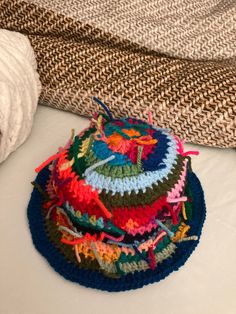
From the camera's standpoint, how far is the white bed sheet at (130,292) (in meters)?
0.56

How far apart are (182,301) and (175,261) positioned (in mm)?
59

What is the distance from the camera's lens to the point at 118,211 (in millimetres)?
534

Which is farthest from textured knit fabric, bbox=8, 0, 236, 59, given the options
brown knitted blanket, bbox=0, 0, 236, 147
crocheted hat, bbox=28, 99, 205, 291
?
crocheted hat, bbox=28, 99, 205, 291

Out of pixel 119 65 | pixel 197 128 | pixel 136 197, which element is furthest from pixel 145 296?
pixel 119 65

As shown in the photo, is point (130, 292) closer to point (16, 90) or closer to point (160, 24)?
point (16, 90)

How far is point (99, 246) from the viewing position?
584 mm

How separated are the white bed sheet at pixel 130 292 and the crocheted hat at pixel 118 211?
17mm

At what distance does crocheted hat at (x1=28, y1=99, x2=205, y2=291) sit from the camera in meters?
0.54

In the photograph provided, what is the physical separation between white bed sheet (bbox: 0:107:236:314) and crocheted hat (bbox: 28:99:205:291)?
0.7 inches

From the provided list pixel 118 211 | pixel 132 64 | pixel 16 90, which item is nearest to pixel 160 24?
pixel 132 64

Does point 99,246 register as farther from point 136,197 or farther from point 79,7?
Answer: point 79,7

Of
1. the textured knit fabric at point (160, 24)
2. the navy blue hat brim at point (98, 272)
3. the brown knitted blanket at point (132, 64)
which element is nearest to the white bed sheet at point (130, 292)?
the navy blue hat brim at point (98, 272)

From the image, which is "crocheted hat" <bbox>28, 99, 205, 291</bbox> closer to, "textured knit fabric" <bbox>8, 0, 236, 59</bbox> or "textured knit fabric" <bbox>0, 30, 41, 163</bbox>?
"textured knit fabric" <bbox>0, 30, 41, 163</bbox>

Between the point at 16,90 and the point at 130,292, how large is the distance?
0.39m
